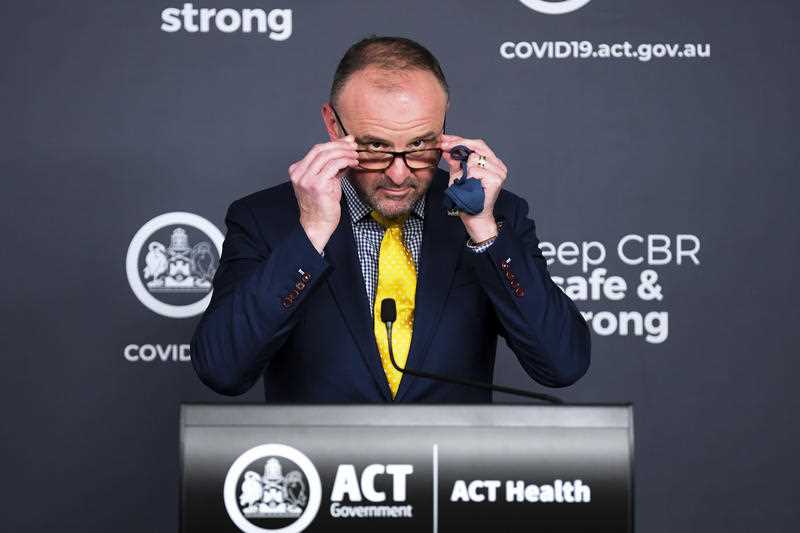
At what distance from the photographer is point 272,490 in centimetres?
146

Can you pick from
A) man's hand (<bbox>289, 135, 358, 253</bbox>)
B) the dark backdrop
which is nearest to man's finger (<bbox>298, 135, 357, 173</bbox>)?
man's hand (<bbox>289, 135, 358, 253</bbox>)

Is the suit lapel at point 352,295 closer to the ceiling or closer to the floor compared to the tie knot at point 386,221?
closer to the floor

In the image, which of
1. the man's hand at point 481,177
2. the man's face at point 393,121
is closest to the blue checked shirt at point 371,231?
the man's face at point 393,121

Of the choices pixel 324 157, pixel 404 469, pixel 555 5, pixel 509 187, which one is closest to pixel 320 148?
pixel 324 157

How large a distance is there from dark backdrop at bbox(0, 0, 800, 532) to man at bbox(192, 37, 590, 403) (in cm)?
84

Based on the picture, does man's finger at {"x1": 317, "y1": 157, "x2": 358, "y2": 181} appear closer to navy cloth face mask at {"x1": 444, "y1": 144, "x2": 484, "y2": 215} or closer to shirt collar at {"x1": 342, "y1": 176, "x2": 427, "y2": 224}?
navy cloth face mask at {"x1": 444, "y1": 144, "x2": 484, "y2": 215}

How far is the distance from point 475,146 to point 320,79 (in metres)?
1.22

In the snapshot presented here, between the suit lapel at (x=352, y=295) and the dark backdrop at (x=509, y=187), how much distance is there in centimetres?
95

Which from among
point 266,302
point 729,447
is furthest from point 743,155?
point 266,302

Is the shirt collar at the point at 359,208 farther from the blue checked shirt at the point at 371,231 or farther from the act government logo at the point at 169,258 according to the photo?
the act government logo at the point at 169,258

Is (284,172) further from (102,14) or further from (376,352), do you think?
(376,352)

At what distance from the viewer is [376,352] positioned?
217 cm

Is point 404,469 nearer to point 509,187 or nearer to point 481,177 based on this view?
point 481,177

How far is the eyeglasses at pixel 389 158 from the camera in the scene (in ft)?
6.95
